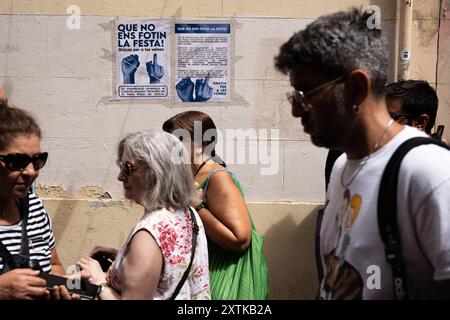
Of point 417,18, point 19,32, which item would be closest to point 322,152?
point 417,18

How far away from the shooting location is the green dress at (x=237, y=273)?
316cm

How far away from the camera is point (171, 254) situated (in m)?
2.39

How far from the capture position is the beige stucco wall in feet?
16.2

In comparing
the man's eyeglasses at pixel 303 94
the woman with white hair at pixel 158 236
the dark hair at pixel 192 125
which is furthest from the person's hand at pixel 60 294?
the dark hair at pixel 192 125

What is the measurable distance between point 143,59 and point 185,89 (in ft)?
1.50

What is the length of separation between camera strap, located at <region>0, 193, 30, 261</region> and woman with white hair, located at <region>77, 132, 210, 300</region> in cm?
26

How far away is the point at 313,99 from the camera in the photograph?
5.75 ft

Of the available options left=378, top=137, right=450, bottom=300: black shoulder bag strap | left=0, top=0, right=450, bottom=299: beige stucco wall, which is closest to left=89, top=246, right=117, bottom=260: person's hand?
left=378, top=137, right=450, bottom=300: black shoulder bag strap

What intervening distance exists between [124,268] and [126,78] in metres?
2.94

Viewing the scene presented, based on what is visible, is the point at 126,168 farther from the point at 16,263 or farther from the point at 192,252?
the point at 16,263

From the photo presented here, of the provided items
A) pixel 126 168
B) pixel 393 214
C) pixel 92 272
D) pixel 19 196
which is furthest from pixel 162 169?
pixel 393 214

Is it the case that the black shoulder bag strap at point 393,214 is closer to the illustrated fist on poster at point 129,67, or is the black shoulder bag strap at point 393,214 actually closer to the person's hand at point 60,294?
the person's hand at point 60,294
